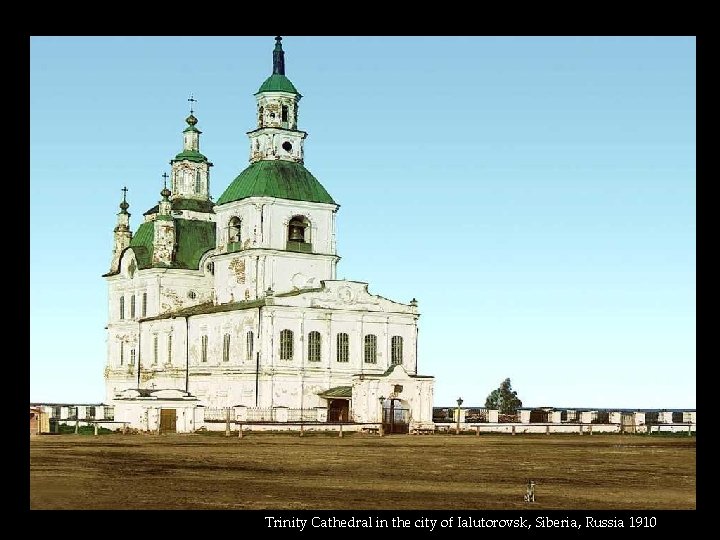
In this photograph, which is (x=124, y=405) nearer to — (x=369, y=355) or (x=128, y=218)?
(x=369, y=355)

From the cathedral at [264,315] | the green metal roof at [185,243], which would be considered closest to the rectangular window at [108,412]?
the cathedral at [264,315]

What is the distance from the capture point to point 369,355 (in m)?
73.6

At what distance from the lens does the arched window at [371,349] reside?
73.6 metres

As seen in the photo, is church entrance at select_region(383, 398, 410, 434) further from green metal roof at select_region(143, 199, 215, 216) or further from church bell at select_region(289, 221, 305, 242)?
green metal roof at select_region(143, 199, 215, 216)

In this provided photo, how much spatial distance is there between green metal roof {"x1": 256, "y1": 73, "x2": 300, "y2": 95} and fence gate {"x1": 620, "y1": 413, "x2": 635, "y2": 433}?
2411 centimetres

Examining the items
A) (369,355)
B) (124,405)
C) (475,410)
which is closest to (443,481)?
(124,405)

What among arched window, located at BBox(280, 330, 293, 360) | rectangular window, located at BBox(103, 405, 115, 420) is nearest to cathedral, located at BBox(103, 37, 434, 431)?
arched window, located at BBox(280, 330, 293, 360)

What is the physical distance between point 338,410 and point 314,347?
339 centimetres

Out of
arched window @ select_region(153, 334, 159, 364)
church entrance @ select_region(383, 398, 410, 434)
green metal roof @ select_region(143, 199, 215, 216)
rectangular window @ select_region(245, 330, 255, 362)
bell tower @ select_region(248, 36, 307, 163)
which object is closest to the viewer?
church entrance @ select_region(383, 398, 410, 434)

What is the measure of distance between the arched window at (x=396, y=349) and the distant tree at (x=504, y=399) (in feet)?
89.9

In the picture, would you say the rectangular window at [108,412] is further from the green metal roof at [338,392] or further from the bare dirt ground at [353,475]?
the bare dirt ground at [353,475]

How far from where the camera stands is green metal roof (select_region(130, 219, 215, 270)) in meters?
82.9

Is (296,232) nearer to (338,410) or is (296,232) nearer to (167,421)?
(338,410)
